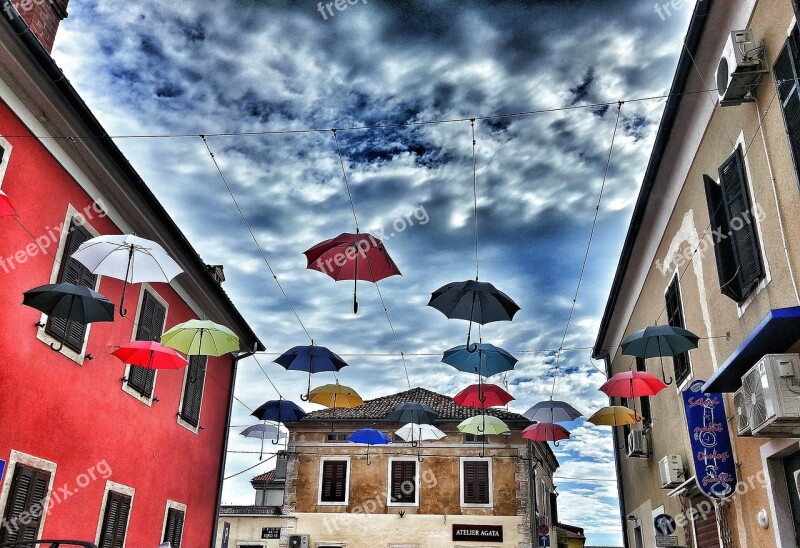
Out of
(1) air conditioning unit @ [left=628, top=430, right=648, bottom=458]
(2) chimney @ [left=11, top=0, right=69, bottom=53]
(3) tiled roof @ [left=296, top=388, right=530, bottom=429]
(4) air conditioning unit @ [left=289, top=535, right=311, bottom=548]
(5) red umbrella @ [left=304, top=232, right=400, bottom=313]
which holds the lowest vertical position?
(4) air conditioning unit @ [left=289, top=535, right=311, bottom=548]

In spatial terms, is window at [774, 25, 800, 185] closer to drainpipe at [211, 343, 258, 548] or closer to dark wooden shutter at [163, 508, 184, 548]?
dark wooden shutter at [163, 508, 184, 548]

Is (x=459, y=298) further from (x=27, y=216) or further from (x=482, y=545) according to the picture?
(x=482, y=545)

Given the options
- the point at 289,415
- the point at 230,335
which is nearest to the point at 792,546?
the point at 230,335

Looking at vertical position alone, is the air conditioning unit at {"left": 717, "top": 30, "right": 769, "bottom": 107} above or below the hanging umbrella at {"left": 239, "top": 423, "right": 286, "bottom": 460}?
above

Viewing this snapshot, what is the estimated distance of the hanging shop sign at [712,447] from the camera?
324 inches

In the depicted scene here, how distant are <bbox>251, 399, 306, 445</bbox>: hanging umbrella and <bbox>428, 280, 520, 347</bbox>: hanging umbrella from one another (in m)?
6.93

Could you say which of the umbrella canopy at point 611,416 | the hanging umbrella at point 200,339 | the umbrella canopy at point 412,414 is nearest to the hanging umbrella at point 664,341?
the umbrella canopy at point 611,416

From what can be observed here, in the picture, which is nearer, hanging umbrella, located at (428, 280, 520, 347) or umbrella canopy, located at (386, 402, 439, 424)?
hanging umbrella, located at (428, 280, 520, 347)

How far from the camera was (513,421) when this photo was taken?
27.4m

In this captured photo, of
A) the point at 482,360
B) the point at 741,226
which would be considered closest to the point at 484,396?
the point at 482,360

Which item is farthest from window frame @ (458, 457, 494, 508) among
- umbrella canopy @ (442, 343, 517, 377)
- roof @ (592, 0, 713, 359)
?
umbrella canopy @ (442, 343, 517, 377)

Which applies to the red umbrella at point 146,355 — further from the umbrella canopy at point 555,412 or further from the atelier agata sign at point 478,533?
the atelier agata sign at point 478,533

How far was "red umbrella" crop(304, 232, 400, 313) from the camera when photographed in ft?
31.3

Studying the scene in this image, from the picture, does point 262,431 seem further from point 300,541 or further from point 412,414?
point 300,541
